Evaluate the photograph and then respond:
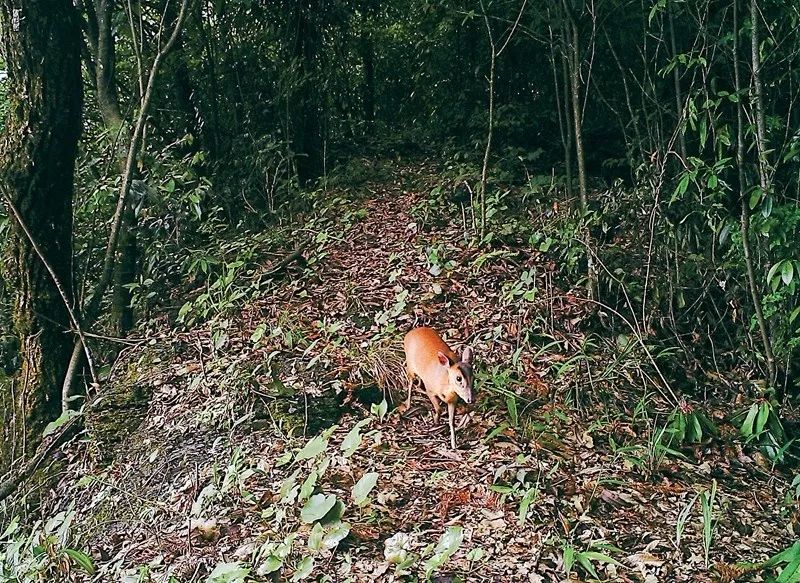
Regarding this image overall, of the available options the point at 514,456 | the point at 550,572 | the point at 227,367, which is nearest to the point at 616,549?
the point at 550,572

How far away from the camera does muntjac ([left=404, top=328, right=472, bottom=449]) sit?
3914mm

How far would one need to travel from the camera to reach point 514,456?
13.0ft

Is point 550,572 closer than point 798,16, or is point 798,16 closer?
point 550,572

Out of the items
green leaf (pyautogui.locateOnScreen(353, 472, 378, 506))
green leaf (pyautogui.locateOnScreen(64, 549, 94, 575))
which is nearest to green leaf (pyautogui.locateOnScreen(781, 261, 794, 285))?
green leaf (pyautogui.locateOnScreen(353, 472, 378, 506))

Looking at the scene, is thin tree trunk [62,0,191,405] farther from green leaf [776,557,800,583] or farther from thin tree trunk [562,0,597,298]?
green leaf [776,557,800,583]

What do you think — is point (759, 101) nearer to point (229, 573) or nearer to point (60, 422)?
point (229, 573)

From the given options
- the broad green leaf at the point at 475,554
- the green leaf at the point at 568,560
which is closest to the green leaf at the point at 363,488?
the broad green leaf at the point at 475,554

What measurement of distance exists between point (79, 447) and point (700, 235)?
15.2 ft

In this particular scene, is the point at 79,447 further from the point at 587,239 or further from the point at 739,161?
the point at 739,161

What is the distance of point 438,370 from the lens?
4.07 meters

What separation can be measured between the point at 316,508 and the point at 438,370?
104 cm

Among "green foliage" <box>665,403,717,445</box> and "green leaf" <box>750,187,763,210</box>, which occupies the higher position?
"green leaf" <box>750,187,763,210</box>

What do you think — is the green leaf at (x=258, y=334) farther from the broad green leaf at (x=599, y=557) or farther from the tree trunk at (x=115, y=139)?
the broad green leaf at (x=599, y=557)

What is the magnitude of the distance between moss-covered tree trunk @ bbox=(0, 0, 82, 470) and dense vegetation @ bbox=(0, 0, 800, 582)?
0.06 feet
